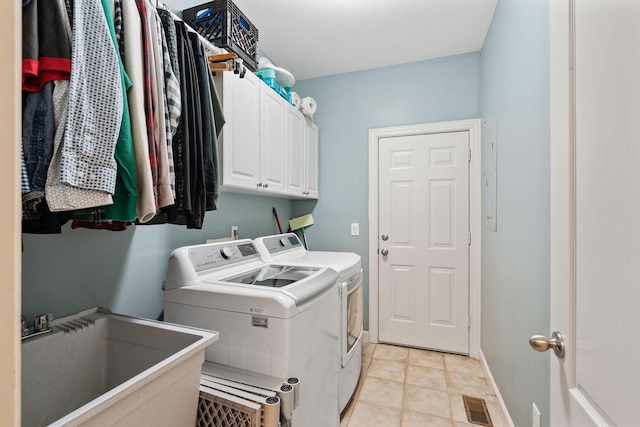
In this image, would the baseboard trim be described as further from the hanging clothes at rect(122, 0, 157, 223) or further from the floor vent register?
the hanging clothes at rect(122, 0, 157, 223)

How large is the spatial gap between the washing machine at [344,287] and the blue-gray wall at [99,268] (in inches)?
18.4

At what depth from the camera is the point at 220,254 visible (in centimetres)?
157

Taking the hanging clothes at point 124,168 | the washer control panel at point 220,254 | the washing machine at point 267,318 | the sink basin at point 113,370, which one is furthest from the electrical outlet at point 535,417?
the hanging clothes at point 124,168

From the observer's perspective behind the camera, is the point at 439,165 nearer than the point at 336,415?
No

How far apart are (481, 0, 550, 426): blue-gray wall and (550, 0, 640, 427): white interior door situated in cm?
53

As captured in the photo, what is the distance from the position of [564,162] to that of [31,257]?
1636 millimetres

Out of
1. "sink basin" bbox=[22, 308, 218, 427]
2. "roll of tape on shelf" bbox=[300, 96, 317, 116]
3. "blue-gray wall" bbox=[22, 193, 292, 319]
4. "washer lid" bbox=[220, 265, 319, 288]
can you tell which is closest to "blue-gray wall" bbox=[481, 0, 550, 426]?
"washer lid" bbox=[220, 265, 319, 288]

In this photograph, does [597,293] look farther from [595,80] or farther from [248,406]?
[248,406]

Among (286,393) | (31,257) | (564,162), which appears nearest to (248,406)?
(286,393)

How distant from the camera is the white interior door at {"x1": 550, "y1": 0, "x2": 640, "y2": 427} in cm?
49

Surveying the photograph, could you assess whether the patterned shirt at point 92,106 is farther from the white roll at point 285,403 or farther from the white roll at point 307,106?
the white roll at point 307,106

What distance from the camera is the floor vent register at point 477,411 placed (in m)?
1.74

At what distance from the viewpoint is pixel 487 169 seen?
2.22m

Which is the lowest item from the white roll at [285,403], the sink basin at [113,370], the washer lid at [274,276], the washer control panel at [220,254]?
the white roll at [285,403]
